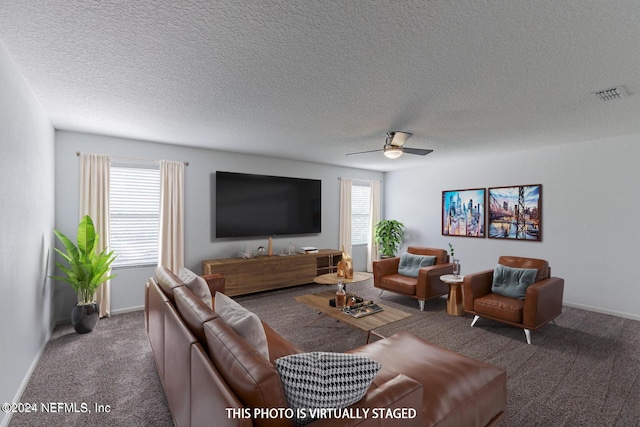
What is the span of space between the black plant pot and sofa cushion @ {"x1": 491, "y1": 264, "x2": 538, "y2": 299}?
4908 mm

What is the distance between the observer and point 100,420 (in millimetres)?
2006

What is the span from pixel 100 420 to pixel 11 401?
0.72 metres

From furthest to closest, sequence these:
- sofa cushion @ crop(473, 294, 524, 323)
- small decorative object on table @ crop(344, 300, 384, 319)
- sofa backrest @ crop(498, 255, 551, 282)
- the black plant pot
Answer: sofa backrest @ crop(498, 255, 551, 282) < the black plant pot < sofa cushion @ crop(473, 294, 524, 323) < small decorative object on table @ crop(344, 300, 384, 319)

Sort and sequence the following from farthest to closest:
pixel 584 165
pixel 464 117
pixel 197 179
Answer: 1. pixel 197 179
2. pixel 584 165
3. pixel 464 117

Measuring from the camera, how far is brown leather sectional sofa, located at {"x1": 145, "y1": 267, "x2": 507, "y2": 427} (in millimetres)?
1097

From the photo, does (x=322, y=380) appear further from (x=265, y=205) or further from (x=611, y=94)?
(x=265, y=205)

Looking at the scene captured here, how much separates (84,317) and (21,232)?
1.46 metres

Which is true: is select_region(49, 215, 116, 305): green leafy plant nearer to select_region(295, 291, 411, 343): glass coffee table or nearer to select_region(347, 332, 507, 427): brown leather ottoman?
select_region(295, 291, 411, 343): glass coffee table

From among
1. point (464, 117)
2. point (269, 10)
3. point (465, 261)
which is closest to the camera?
point (269, 10)

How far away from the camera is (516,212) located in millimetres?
5078

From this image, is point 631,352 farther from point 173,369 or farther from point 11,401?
point 11,401

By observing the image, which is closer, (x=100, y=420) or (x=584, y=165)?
(x=100, y=420)

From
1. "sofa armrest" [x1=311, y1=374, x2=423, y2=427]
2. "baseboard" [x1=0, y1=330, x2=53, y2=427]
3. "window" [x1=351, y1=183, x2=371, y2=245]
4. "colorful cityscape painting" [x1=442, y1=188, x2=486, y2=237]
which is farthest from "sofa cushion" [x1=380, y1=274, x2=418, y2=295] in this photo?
"baseboard" [x1=0, y1=330, x2=53, y2=427]

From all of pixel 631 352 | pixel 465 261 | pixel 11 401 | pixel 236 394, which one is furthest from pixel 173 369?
pixel 465 261
